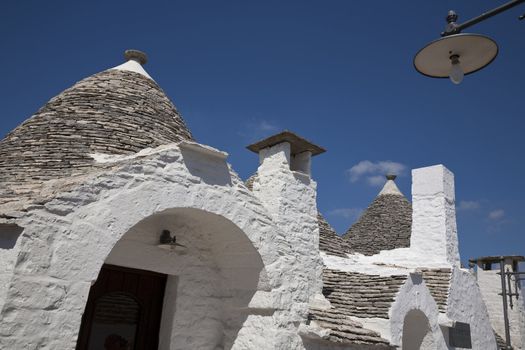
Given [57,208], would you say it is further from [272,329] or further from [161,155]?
[272,329]

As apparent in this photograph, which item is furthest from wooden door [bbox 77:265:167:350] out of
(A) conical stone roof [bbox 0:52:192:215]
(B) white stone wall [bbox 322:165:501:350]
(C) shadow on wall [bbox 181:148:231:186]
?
(B) white stone wall [bbox 322:165:501:350]

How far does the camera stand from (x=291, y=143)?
22.8 feet

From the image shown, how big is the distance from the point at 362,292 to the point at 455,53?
4.40 metres

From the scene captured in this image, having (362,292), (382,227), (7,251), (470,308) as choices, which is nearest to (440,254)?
(470,308)

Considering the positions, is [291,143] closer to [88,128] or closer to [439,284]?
[88,128]

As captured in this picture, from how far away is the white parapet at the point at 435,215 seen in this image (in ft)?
→ 32.8

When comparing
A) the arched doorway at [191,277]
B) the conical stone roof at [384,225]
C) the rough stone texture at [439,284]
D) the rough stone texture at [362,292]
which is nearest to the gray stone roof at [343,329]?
the rough stone texture at [362,292]

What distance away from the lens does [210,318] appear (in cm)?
573

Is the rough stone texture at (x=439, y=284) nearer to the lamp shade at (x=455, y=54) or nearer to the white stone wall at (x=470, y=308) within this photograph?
the white stone wall at (x=470, y=308)

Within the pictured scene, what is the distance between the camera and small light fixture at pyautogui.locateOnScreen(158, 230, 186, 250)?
5.25 m

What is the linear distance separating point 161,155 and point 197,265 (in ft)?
5.85

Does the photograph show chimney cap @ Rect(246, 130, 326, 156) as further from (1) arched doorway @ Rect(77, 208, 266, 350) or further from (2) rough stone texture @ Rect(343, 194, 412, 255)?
(2) rough stone texture @ Rect(343, 194, 412, 255)

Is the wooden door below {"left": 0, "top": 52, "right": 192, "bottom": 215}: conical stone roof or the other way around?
below

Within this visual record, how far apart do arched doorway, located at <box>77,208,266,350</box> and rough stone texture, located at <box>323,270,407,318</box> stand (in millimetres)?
1784
